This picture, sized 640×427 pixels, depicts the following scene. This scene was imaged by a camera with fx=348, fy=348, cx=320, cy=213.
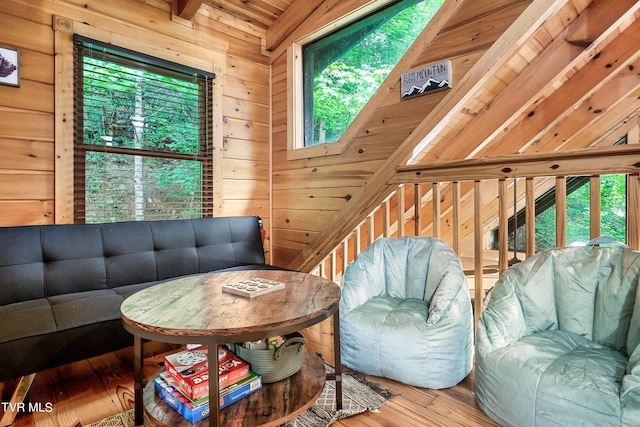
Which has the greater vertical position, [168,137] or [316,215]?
[168,137]

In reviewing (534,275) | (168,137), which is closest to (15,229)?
(168,137)

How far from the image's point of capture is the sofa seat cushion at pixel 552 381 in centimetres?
114

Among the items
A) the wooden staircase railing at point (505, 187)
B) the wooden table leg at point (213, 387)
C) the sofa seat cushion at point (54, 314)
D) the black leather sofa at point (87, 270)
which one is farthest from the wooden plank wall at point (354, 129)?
the wooden table leg at point (213, 387)

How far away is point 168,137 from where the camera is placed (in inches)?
110

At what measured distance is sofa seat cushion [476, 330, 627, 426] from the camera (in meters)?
1.14

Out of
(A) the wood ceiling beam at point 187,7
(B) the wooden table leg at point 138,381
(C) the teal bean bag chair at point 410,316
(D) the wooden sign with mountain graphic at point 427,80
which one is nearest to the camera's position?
(B) the wooden table leg at point 138,381

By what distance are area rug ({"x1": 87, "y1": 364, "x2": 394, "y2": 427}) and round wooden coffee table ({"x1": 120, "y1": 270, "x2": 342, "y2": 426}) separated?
0.19 ft

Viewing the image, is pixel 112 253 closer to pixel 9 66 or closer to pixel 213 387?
pixel 9 66

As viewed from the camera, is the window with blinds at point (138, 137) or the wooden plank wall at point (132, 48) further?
the window with blinds at point (138, 137)

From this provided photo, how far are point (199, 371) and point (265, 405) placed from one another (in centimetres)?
28

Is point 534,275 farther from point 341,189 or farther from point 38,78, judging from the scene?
point 38,78

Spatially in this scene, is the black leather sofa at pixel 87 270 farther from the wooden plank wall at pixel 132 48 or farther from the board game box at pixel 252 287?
the board game box at pixel 252 287

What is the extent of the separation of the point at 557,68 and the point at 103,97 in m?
3.11

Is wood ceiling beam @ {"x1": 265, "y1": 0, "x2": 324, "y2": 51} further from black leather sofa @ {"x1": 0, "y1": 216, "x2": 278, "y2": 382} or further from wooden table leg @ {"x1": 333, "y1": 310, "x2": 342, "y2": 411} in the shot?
wooden table leg @ {"x1": 333, "y1": 310, "x2": 342, "y2": 411}
